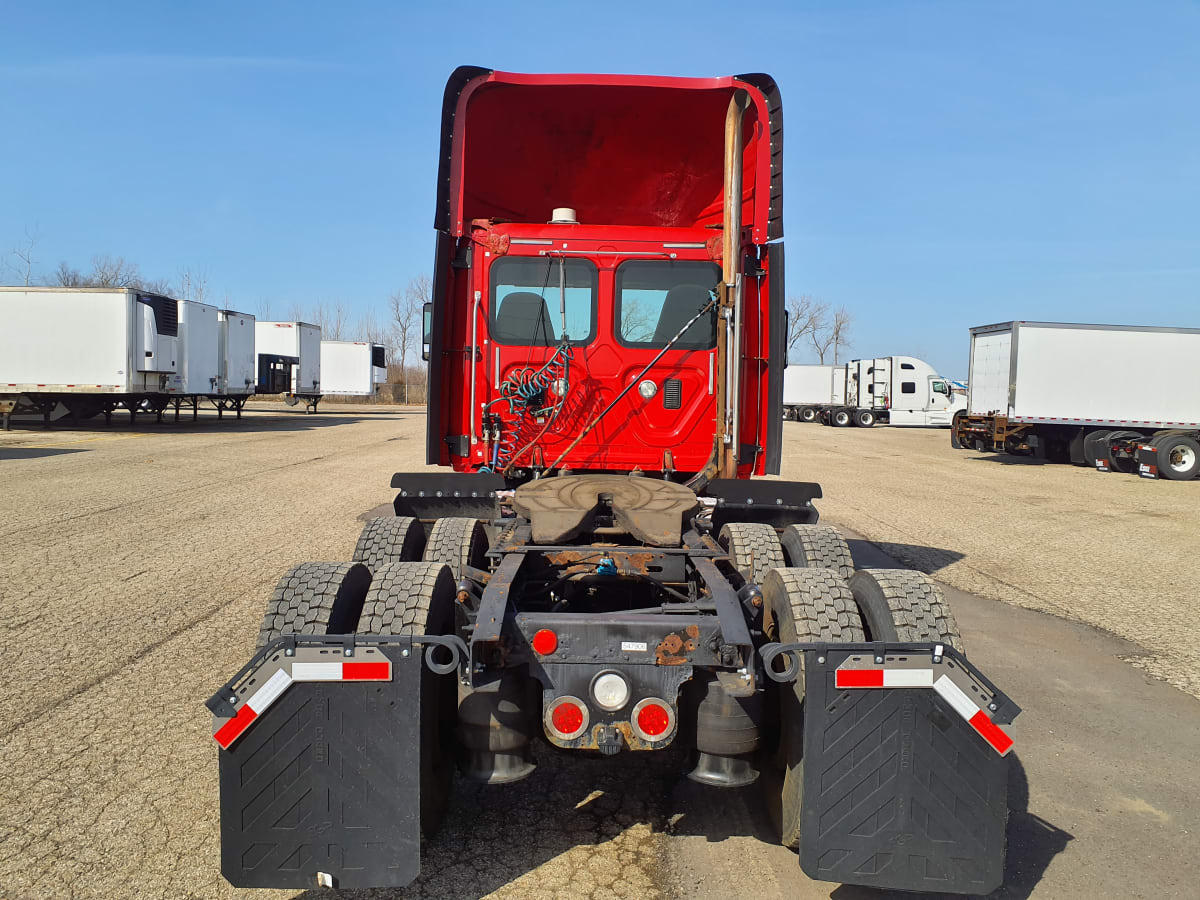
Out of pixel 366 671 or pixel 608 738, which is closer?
pixel 366 671

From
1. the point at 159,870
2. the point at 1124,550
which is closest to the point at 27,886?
the point at 159,870

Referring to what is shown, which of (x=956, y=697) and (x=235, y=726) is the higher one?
(x=956, y=697)

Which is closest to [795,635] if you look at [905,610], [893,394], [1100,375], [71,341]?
[905,610]

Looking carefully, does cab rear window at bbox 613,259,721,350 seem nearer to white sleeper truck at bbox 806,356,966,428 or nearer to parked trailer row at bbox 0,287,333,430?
parked trailer row at bbox 0,287,333,430

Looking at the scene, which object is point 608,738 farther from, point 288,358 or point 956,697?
point 288,358

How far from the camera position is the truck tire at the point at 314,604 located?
3080 millimetres

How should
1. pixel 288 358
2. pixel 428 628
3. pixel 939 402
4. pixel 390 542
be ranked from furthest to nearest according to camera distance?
pixel 939 402 < pixel 288 358 < pixel 390 542 < pixel 428 628

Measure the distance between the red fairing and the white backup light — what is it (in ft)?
11.1

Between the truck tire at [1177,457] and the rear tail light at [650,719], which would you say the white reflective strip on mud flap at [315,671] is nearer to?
the rear tail light at [650,719]

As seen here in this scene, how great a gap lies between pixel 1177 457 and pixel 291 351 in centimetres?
3277

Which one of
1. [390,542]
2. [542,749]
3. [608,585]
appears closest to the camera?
[542,749]

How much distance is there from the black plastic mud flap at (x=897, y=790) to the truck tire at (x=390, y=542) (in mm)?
2784

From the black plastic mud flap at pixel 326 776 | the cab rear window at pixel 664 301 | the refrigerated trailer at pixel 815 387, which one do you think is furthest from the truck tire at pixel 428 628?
the refrigerated trailer at pixel 815 387

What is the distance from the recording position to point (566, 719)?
9.73ft
